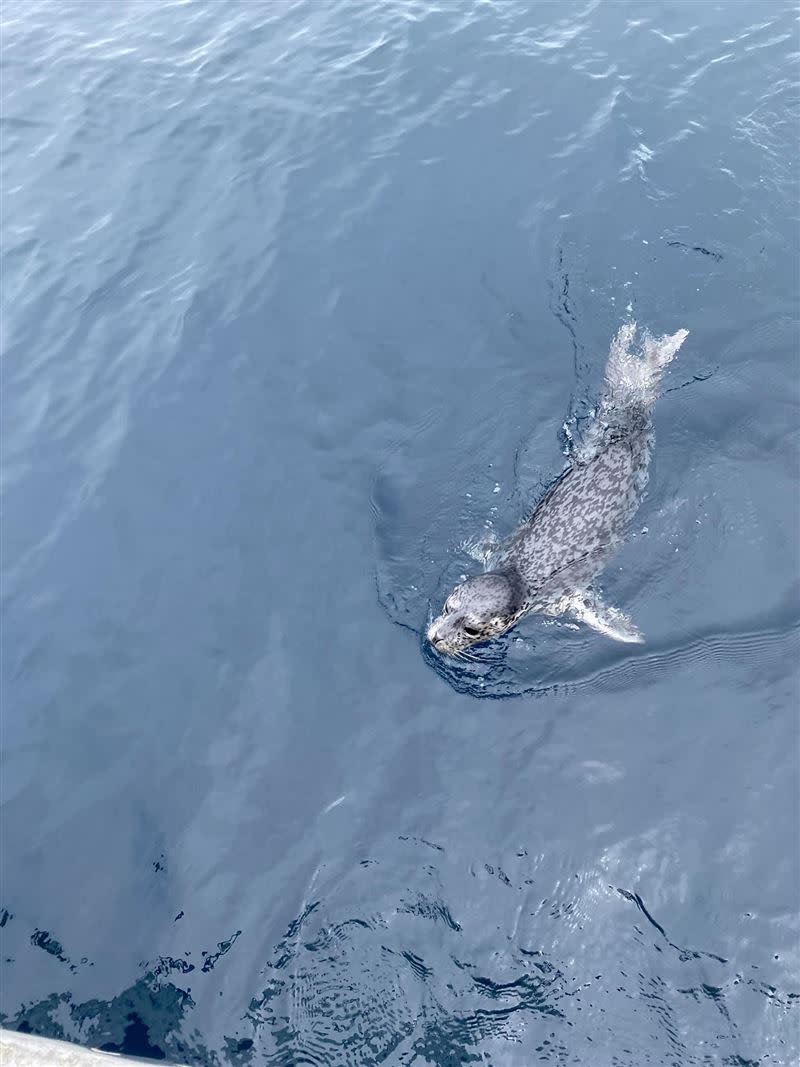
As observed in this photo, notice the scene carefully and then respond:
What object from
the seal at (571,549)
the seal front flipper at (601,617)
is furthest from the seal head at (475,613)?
the seal front flipper at (601,617)

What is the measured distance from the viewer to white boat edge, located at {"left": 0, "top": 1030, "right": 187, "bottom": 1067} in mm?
7590

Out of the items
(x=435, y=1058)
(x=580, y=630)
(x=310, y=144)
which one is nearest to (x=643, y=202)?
(x=310, y=144)

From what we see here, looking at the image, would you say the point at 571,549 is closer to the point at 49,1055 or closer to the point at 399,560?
the point at 399,560

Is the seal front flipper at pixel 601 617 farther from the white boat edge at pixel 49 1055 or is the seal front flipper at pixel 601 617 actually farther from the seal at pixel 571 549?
the white boat edge at pixel 49 1055

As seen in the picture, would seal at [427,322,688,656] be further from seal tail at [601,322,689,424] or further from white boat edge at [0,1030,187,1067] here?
white boat edge at [0,1030,187,1067]

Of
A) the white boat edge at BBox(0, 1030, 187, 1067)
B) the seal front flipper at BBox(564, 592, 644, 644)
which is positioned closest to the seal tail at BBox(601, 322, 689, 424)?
the seal front flipper at BBox(564, 592, 644, 644)

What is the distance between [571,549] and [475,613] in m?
1.76

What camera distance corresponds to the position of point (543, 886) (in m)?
8.69

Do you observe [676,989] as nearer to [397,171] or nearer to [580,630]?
[580,630]

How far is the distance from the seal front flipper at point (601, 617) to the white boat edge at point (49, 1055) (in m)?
6.78

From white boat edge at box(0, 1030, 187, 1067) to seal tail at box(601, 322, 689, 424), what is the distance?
9934mm

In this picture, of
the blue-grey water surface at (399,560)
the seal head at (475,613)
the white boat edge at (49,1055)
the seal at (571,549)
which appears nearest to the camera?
the white boat edge at (49,1055)

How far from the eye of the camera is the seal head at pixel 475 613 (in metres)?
10.2

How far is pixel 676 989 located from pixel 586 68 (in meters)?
18.1
